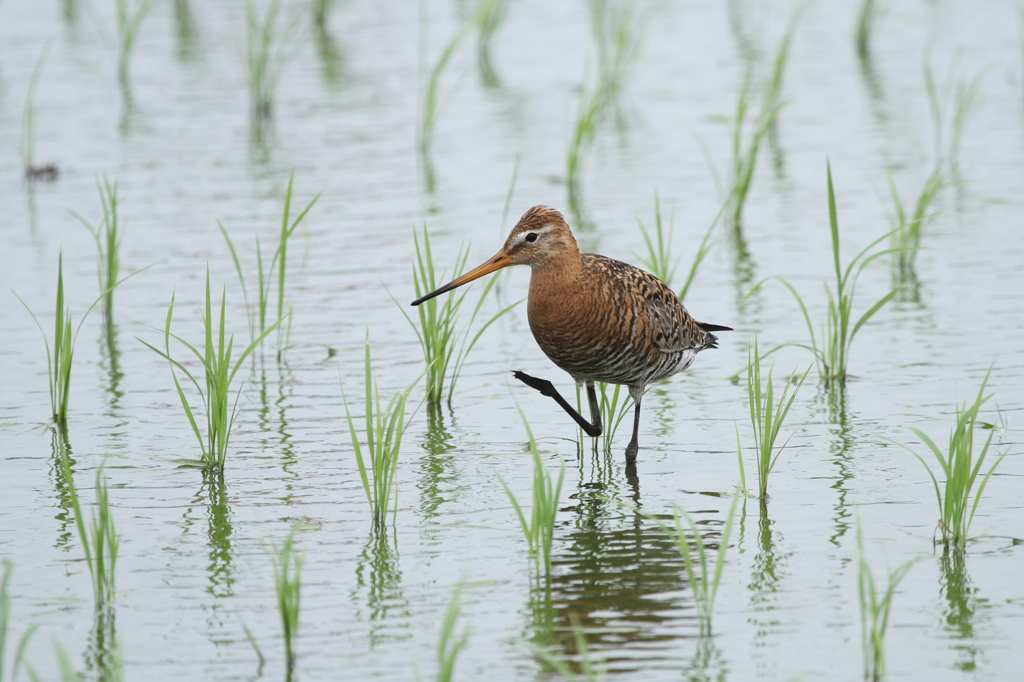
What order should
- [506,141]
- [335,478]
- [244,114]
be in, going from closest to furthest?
1. [335,478]
2. [506,141]
3. [244,114]

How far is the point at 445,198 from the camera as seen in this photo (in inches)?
408

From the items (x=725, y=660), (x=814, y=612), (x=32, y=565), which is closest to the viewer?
(x=725, y=660)

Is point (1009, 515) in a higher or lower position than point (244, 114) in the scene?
lower

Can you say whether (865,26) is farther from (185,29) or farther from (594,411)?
(594,411)

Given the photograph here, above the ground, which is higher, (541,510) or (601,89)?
(601,89)

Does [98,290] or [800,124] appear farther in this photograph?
[800,124]

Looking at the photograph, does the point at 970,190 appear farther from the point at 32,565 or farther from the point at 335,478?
the point at 32,565

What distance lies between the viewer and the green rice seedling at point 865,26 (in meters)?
14.2

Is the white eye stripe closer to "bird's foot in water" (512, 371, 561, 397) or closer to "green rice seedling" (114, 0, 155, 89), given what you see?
"bird's foot in water" (512, 371, 561, 397)

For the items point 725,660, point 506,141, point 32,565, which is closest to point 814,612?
point 725,660

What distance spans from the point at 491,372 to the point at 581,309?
1682mm

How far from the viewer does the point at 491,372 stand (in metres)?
7.42

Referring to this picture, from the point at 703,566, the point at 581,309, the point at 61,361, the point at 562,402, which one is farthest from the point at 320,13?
the point at 703,566

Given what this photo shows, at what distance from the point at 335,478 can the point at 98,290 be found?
134 inches
